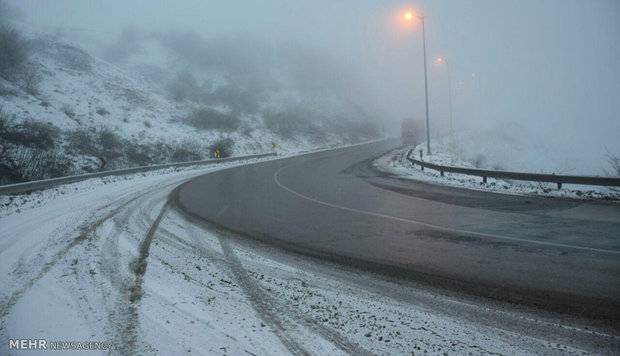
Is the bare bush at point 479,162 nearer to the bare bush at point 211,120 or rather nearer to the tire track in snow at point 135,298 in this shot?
the tire track in snow at point 135,298

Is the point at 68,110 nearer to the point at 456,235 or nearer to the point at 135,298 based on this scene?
the point at 135,298

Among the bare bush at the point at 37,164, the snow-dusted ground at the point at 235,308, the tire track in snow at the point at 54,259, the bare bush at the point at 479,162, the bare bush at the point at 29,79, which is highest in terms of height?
the bare bush at the point at 29,79

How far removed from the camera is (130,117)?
36.3 meters

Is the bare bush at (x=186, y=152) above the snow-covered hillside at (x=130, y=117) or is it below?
below

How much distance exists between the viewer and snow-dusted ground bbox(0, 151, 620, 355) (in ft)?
12.3

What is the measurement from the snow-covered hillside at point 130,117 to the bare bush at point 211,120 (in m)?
0.12

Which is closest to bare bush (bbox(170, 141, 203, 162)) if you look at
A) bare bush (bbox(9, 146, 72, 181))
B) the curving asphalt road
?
bare bush (bbox(9, 146, 72, 181))

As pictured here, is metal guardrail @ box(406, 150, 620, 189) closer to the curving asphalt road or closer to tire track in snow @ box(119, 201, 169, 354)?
the curving asphalt road

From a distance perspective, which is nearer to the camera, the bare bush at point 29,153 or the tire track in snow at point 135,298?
the tire track in snow at point 135,298

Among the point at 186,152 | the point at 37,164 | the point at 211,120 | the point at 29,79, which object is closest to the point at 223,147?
the point at 186,152

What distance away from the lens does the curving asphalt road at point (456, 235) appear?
513cm

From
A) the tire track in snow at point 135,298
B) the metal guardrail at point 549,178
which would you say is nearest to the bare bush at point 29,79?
the tire track in snow at point 135,298

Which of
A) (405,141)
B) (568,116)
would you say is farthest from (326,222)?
(568,116)

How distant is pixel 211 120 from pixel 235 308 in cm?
4358
